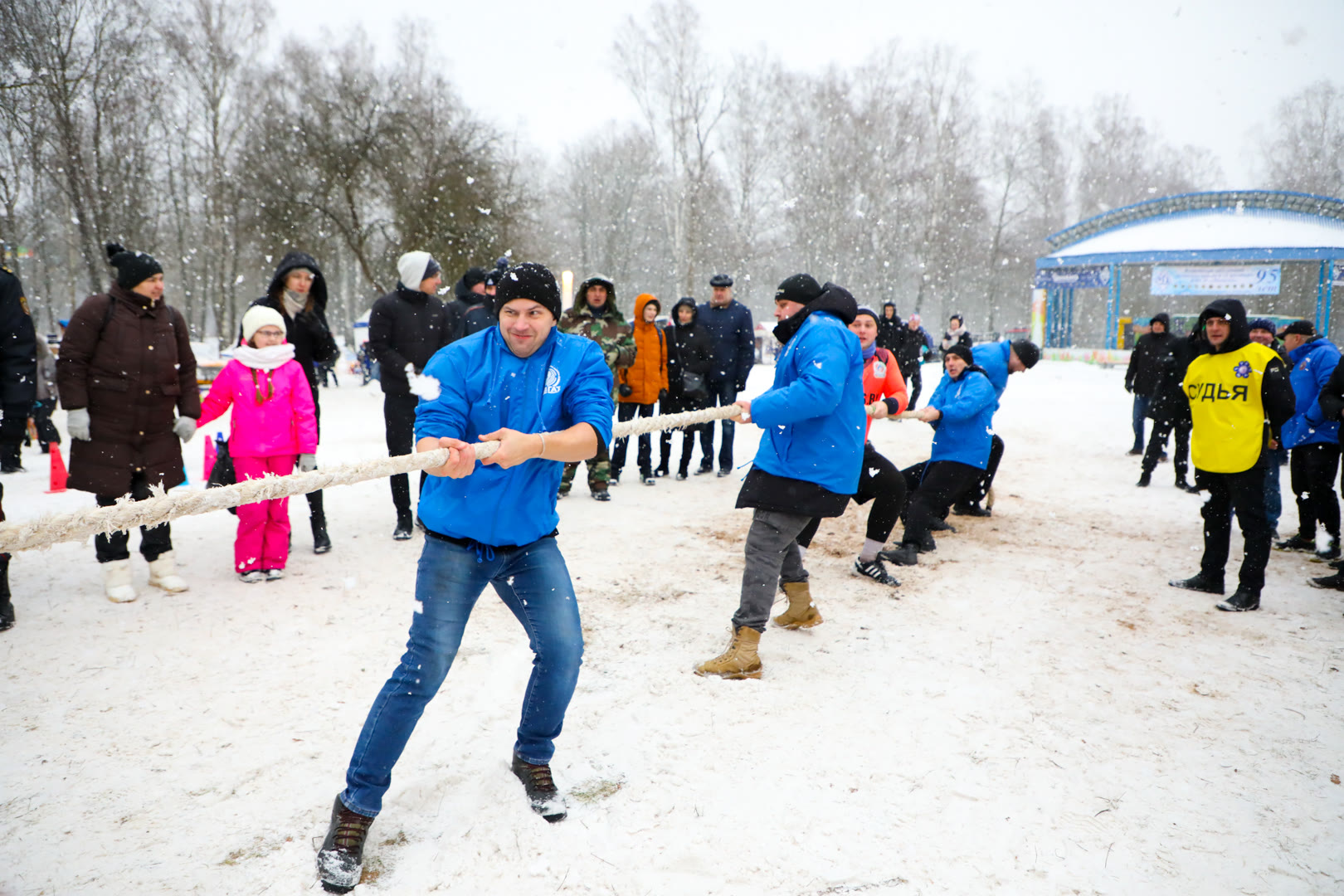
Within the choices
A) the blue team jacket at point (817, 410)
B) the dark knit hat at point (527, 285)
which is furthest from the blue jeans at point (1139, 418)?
the dark knit hat at point (527, 285)

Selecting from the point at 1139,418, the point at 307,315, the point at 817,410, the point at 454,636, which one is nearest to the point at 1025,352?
the point at 817,410

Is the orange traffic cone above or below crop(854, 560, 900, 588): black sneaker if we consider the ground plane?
above

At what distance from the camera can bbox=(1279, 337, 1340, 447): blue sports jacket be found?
226 inches

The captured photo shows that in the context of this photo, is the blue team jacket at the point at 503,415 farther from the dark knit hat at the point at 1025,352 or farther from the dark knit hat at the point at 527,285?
the dark knit hat at the point at 1025,352

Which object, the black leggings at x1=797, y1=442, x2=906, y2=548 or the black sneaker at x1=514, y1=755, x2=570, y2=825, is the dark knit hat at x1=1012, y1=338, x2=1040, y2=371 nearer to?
the black leggings at x1=797, y1=442, x2=906, y2=548

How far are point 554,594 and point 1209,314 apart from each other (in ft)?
15.1

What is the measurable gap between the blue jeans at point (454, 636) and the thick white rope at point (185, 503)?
0.31 m

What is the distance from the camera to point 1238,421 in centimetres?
463

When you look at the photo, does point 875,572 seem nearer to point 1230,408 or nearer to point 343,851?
point 1230,408

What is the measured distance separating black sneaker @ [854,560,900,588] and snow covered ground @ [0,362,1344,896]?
0.13 meters

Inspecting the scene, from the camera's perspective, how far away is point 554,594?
2.47 metres

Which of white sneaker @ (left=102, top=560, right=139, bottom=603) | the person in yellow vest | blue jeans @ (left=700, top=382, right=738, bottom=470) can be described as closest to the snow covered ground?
white sneaker @ (left=102, top=560, right=139, bottom=603)

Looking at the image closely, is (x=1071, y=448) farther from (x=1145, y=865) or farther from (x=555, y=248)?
(x=555, y=248)

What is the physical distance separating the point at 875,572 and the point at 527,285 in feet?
11.7
